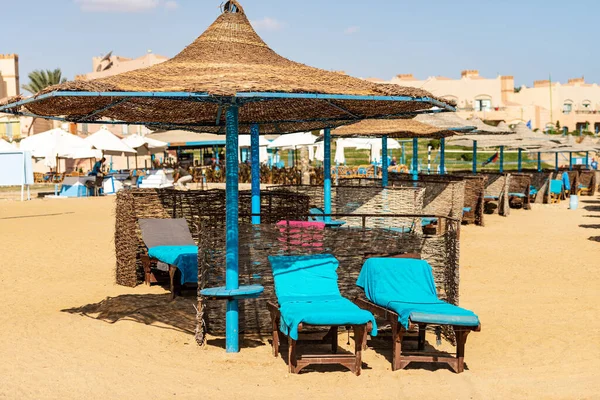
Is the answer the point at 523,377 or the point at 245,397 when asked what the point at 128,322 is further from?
the point at 523,377

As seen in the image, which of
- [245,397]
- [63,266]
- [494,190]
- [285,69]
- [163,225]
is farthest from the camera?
[494,190]

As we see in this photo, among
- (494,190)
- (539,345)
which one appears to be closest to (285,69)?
(539,345)

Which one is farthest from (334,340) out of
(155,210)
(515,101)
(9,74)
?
(515,101)

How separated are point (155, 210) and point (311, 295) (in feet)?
12.3

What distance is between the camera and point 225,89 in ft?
19.1

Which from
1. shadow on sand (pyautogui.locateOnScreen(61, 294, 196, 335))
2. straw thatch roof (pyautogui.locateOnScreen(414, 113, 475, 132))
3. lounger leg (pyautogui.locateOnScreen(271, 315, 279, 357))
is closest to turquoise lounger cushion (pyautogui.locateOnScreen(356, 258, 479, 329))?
lounger leg (pyautogui.locateOnScreen(271, 315, 279, 357))

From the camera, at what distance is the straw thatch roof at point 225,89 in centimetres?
592

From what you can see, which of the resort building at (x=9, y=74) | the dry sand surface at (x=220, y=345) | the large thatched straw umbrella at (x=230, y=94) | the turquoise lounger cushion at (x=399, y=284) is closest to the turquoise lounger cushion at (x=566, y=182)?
the dry sand surface at (x=220, y=345)

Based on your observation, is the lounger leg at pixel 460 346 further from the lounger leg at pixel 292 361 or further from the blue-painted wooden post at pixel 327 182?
the blue-painted wooden post at pixel 327 182

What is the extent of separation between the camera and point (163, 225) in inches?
375

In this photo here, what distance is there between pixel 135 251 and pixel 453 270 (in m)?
4.34

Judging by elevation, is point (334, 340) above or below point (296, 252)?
below

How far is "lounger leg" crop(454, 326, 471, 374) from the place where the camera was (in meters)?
6.10

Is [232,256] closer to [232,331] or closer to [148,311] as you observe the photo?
[232,331]
